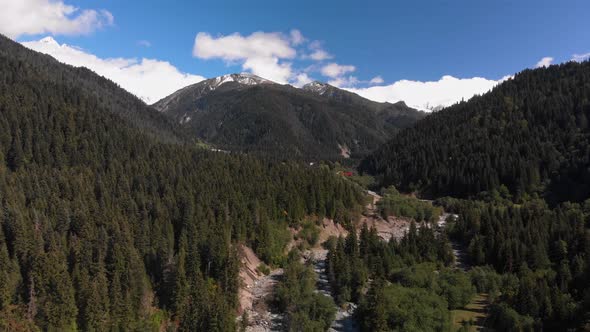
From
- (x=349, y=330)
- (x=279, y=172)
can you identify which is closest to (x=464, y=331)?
(x=349, y=330)

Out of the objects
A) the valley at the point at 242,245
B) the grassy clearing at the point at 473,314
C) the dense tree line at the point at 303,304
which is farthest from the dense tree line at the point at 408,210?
the grassy clearing at the point at 473,314

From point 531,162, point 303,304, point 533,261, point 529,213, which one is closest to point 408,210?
point 529,213

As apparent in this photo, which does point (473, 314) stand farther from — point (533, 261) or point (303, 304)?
point (303, 304)

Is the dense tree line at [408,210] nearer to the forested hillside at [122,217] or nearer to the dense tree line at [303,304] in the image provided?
the forested hillside at [122,217]

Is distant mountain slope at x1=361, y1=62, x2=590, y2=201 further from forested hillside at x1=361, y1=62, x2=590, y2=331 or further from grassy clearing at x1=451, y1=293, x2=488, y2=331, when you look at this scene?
grassy clearing at x1=451, y1=293, x2=488, y2=331

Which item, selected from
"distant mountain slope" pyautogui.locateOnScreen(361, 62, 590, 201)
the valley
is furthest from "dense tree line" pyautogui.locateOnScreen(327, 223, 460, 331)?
"distant mountain slope" pyautogui.locateOnScreen(361, 62, 590, 201)
